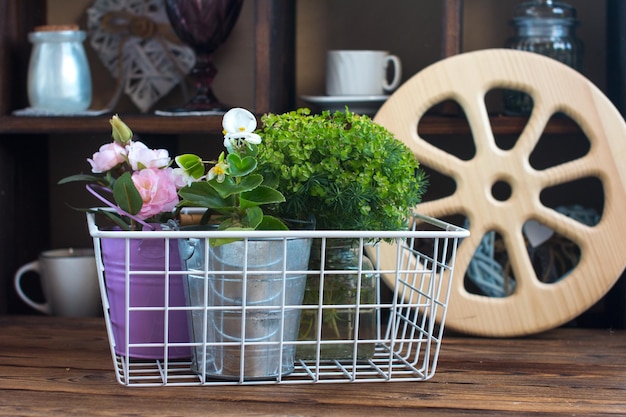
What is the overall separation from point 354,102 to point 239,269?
1.56ft

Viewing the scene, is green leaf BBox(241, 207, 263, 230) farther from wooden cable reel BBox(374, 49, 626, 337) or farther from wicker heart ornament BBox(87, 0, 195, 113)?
wicker heart ornament BBox(87, 0, 195, 113)

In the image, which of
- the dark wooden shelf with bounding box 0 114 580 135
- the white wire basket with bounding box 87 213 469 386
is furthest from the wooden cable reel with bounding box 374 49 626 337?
the white wire basket with bounding box 87 213 469 386

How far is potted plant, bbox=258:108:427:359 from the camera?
826 mm

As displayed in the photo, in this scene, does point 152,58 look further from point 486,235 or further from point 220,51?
point 486,235

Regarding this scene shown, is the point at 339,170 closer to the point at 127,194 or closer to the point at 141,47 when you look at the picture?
the point at 127,194

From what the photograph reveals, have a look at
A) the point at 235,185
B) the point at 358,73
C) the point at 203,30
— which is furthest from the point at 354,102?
the point at 235,185

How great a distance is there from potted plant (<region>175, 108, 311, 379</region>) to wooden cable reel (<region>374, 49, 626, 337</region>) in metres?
0.31

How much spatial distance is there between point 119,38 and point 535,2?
670 millimetres

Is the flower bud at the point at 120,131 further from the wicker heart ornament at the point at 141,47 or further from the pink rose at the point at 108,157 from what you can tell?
the wicker heart ornament at the point at 141,47

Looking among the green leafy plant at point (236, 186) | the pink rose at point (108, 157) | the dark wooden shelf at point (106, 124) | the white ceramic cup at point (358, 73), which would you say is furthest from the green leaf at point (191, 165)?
the white ceramic cup at point (358, 73)

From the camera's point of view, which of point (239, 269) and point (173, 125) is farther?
point (173, 125)

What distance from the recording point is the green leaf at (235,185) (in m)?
0.77

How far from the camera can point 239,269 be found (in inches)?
31.3

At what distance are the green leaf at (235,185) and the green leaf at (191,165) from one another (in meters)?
0.04
